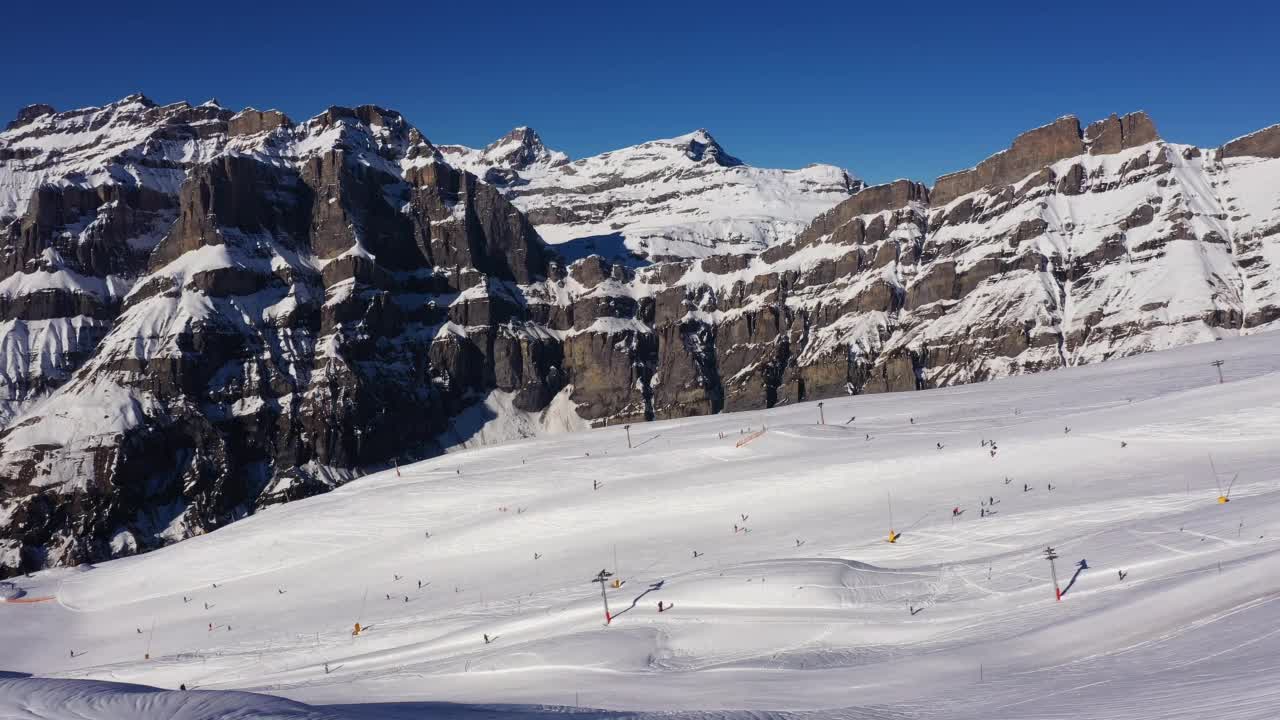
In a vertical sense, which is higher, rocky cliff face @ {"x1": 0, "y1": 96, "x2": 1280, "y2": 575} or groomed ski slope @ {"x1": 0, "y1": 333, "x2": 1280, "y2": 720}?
rocky cliff face @ {"x1": 0, "y1": 96, "x2": 1280, "y2": 575}

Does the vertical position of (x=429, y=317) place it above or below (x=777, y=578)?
above

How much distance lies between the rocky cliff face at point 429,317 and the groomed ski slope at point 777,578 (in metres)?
43.6

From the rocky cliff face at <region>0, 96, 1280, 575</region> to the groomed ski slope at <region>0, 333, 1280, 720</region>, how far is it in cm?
4358

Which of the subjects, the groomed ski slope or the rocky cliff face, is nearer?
the groomed ski slope

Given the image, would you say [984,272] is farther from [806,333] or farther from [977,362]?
[806,333]

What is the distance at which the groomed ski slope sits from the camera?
22.6 metres

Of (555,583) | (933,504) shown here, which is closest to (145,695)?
(555,583)

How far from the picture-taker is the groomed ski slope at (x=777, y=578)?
2259 centimetres

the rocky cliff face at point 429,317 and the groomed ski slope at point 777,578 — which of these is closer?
the groomed ski slope at point 777,578

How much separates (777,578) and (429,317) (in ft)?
517

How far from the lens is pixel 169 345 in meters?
150

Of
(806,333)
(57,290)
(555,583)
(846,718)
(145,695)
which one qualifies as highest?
(57,290)

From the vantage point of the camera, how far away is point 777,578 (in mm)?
39938

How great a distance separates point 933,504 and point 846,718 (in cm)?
4002
